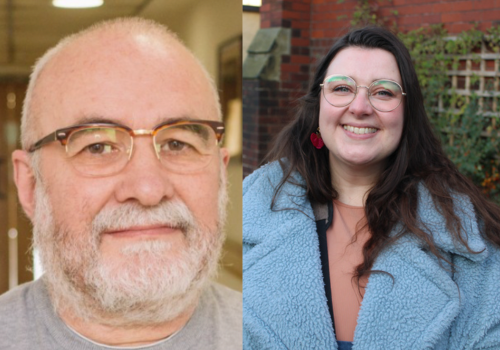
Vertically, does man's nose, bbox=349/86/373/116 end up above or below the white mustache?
above

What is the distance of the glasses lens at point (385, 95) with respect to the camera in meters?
1.37

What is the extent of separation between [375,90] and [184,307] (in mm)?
729

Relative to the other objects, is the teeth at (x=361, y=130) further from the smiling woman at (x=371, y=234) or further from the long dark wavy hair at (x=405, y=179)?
the long dark wavy hair at (x=405, y=179)

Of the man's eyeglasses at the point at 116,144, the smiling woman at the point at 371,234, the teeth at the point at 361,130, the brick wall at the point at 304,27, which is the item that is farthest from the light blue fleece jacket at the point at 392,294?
the brick wall at the point at 304,27

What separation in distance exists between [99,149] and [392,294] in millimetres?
782

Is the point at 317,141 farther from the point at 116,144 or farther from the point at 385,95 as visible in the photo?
the point at 116,144

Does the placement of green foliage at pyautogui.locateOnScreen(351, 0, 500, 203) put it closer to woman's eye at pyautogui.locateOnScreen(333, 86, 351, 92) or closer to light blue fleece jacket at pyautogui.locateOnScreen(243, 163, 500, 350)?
woman's eye at pyautogui.locateOnScreen(333, 86, 351, 92)

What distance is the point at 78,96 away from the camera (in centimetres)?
80

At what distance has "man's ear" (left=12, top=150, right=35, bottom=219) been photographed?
78 centimetres

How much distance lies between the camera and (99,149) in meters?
0.81

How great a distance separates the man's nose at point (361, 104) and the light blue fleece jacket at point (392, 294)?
26 centimetres

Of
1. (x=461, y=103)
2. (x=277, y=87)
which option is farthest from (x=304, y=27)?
(x=461, y=103)

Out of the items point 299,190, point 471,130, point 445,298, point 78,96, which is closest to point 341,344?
point 445,298

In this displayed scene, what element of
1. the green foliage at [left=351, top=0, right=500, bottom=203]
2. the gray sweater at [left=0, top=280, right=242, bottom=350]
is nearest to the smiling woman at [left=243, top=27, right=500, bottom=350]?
the gray sweater at [left=0, top=280, right=242, bottom=350]
